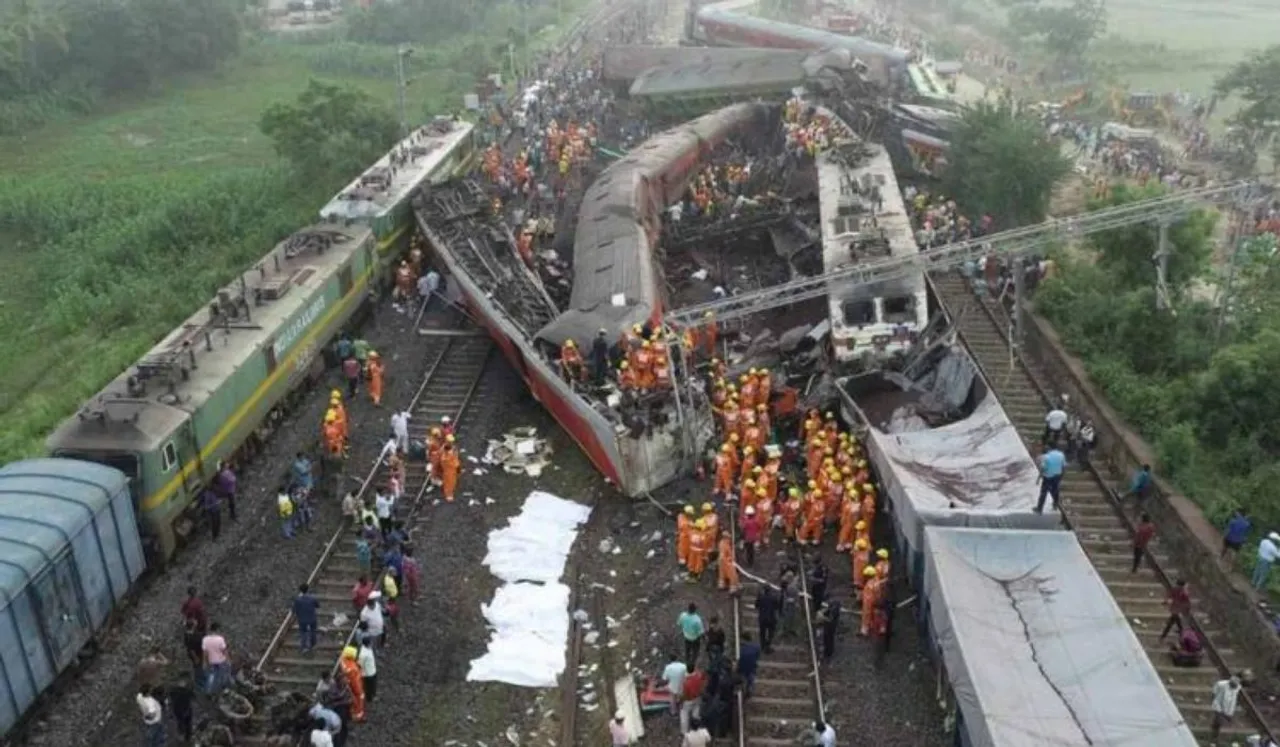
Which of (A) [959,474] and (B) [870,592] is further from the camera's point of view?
(A) [959,474]

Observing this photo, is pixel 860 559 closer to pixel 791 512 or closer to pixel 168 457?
pixel 791 512

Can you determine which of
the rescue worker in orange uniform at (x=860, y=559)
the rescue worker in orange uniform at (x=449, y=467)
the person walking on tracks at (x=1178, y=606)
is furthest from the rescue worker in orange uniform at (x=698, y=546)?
the person walking on tracks at (x=1178, y=606)

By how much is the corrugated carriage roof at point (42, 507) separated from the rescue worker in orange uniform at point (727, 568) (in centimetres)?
759

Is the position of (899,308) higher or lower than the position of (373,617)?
higher

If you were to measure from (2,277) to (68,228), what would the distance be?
3.00 meters

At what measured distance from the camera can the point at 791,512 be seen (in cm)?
1588

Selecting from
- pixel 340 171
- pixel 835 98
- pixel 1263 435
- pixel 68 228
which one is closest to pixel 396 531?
pixel 1263 435

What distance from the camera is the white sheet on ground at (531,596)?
44.9 feet

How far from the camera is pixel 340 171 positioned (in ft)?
113

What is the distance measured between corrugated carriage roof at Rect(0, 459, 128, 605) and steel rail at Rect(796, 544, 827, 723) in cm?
871

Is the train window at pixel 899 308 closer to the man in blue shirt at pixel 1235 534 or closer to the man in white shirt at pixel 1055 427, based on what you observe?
the man in white shirt at pixel 1055 427

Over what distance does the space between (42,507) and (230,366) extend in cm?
465

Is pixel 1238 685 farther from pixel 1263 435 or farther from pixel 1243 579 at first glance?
pixel 1263 435

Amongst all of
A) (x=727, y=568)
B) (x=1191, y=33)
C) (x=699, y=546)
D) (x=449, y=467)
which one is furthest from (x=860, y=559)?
(x=1191, y=33)
